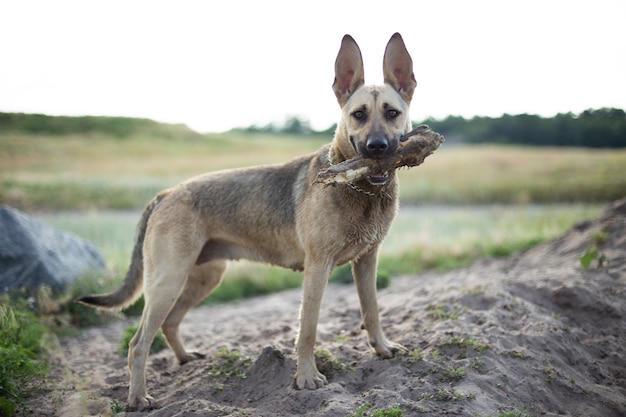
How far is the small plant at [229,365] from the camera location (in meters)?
5.56

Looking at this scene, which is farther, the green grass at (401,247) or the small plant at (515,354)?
the green grass at (401,247)

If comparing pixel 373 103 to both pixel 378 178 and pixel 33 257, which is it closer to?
pixel 378 178

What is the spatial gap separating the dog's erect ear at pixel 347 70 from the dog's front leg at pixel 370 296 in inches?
65.1

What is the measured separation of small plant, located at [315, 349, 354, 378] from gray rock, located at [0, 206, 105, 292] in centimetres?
499

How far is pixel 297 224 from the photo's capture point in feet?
18.0

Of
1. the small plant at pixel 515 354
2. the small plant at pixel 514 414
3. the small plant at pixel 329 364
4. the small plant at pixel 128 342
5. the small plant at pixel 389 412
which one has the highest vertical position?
the small plant at pixel 515 354

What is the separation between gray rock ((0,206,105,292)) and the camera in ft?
27.3

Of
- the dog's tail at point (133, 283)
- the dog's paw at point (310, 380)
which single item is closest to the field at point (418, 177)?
the dog's tail at point (133, 283)

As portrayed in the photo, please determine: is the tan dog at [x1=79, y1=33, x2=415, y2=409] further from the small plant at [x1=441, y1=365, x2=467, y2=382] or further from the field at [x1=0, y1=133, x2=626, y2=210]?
the field at [x1=0, y1=133, x2=626, y2=210]

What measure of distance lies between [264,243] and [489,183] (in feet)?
69.3

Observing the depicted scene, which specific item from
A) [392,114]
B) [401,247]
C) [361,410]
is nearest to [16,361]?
A: [361,410]

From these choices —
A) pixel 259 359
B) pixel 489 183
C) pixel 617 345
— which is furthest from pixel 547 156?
pixel 259 359

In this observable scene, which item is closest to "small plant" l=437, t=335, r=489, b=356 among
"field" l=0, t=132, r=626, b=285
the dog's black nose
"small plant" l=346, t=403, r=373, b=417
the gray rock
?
"small plant" l=346, t=403, r=373, b=417

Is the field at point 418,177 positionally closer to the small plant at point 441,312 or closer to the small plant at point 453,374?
the small plant at point 441,312
